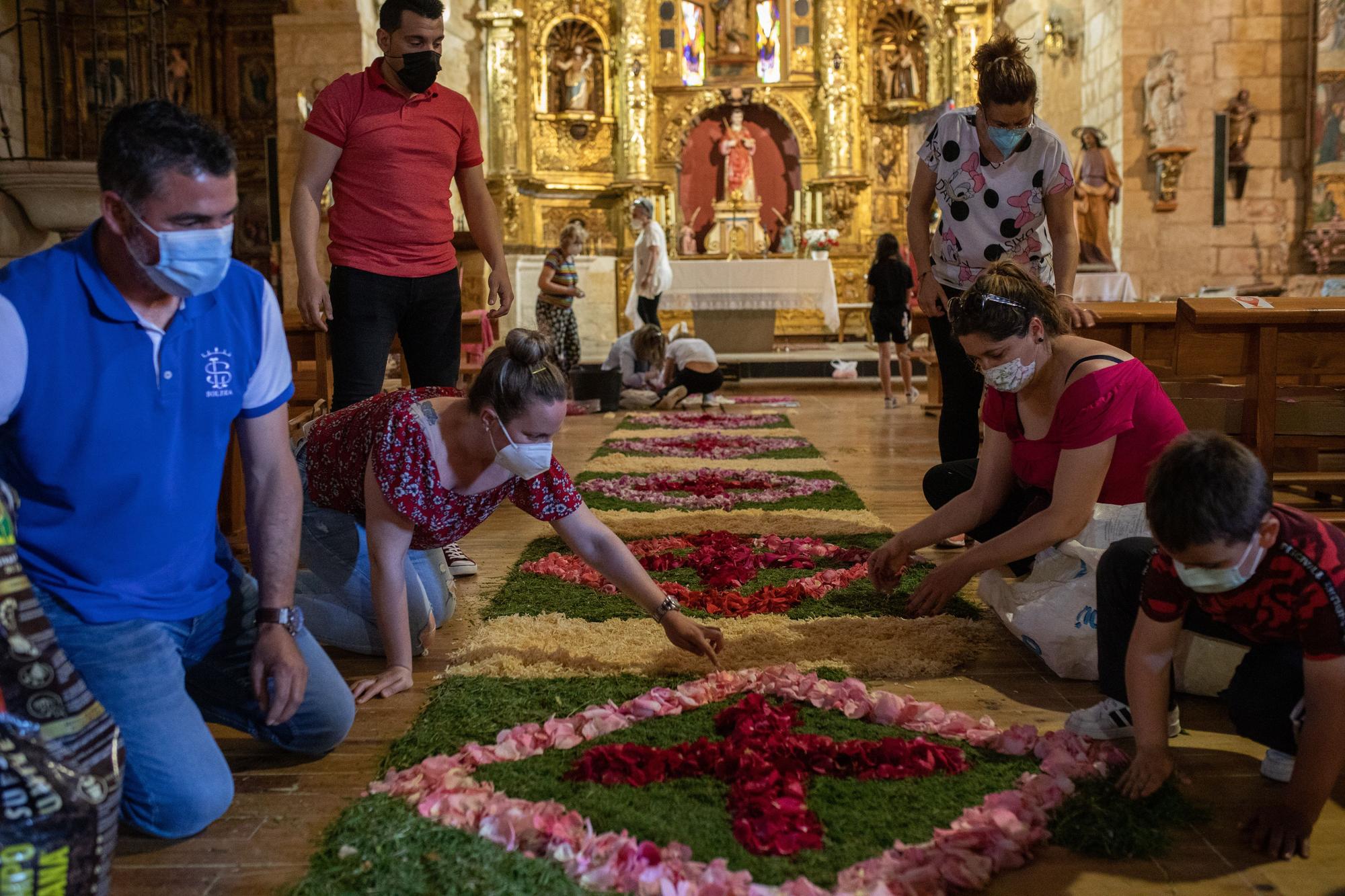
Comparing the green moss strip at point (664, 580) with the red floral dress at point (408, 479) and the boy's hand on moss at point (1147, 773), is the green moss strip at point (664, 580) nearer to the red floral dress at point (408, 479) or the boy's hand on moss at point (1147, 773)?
the red floral dress at point (408, 479)

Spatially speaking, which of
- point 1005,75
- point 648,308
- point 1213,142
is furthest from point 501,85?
point 1005,75

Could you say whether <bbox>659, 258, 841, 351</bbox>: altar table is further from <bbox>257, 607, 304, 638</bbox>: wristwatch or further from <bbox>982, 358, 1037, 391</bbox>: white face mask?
<bbox>257, 607, 304, 638</bbox>: wristwatch

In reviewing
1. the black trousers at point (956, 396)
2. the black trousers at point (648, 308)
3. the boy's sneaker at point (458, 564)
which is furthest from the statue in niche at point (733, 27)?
the boy's sneaker at point (458, 564)

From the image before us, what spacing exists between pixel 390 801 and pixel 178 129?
43.8 inches

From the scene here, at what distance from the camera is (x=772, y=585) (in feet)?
11.5

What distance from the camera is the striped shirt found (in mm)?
8852

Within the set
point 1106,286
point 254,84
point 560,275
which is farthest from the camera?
point 254,84

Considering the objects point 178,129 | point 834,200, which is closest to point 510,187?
point 834,200

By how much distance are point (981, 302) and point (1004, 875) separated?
4.06 ft

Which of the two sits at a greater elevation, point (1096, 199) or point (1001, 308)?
point (1096, 199)

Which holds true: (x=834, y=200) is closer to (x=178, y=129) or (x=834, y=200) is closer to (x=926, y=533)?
(x=926, y=533)

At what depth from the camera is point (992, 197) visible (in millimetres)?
3510

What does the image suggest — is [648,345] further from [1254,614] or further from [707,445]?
[1254,614]

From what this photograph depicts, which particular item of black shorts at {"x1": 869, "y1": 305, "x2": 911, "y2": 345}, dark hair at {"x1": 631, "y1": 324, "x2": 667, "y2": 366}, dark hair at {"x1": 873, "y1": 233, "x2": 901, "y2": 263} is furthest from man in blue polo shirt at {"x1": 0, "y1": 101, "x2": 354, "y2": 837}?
black shorts at {"x1": 869, "y1": 305, "x2": 911, "y2": 345}
